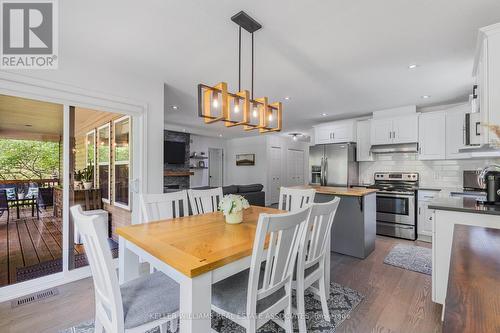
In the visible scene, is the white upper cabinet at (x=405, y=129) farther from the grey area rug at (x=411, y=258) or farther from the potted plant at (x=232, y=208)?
the potted plant at (x=232, y=208)

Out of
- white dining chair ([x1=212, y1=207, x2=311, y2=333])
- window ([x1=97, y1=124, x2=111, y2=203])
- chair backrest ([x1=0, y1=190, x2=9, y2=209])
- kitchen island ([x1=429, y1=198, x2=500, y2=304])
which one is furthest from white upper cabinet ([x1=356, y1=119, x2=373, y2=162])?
chair backrest ([x1=0, y1=190, x2=9, y2=209])

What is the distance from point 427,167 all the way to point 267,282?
4.73 m

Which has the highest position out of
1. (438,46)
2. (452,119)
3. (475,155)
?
(438,46)

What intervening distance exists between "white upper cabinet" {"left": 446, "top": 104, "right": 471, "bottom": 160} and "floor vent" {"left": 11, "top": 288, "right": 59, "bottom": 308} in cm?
589

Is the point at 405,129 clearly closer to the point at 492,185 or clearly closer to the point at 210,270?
the point at 492,185

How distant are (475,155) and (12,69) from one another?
19.5 ft

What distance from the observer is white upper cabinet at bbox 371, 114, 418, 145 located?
4430mm

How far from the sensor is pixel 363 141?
5133mm

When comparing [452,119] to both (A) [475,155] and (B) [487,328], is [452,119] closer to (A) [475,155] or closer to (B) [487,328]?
(A) [475,155]

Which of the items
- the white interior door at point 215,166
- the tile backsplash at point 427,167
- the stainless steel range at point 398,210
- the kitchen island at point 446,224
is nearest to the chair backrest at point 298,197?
the kitchen island at point 446,224

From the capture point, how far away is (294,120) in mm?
5770

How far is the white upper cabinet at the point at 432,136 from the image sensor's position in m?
4.15

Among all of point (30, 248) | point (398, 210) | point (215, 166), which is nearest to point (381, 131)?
point (398, 210)

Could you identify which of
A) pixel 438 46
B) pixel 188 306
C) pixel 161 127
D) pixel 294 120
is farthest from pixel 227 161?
pixel 188 306
